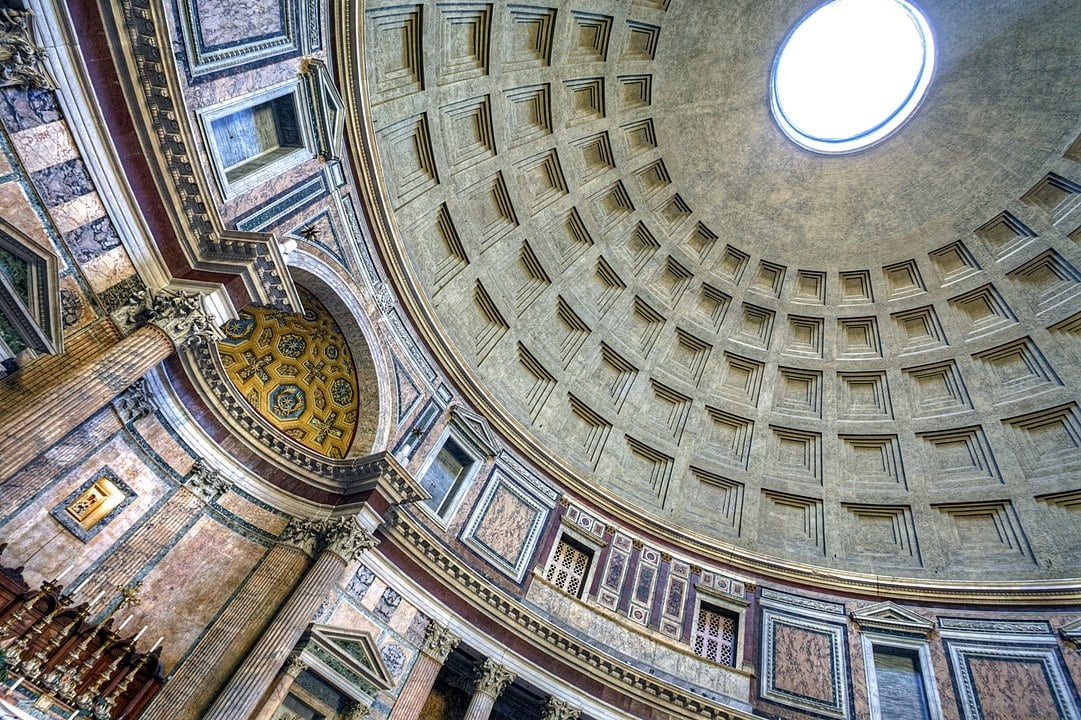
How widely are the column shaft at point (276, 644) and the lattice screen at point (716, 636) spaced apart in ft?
35.6

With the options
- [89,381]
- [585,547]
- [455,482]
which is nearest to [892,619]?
[585,547]

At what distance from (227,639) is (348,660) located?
2.20 meters

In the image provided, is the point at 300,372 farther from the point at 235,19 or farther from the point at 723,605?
the point at 723,605

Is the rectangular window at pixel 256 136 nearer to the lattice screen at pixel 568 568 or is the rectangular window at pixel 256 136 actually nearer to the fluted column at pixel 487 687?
the fluted column at pixel 487 687

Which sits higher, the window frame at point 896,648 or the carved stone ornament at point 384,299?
the carved stone ornament at point 384,299

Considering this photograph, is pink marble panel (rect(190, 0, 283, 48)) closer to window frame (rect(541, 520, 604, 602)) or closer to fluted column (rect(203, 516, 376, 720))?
fluted column (rect(203, 516, 376, 720))

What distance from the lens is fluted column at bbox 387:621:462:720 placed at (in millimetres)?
11414

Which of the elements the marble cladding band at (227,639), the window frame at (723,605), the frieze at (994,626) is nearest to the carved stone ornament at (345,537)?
the marble cladding band at (227,639)

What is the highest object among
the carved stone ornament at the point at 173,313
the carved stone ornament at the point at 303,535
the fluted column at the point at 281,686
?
the carved stone ornament at the point at 173,313

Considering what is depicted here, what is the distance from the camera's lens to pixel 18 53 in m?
7.38

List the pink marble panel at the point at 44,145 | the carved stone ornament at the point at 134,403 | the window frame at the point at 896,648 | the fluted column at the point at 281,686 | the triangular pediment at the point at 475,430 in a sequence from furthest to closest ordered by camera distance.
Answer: the triangular pediment at the point at 475,430 < the window frame at the point at 896,648 < the carved stone ornament at the point at 134,403 < the fluted column at the point at 281,686 < the pink marble panel at the point at 44,145

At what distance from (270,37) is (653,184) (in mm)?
14509

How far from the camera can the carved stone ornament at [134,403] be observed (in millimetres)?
10172

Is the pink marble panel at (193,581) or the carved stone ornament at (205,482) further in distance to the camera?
the carved stone ornament at (205,482)
